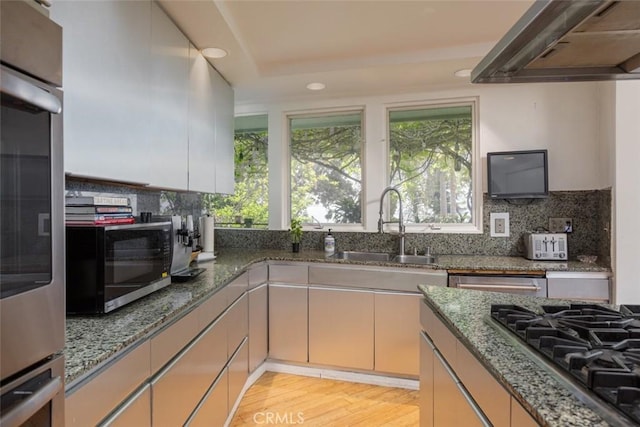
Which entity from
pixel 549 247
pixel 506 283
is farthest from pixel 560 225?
pixel 506 283

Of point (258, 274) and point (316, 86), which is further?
point (316, 86)

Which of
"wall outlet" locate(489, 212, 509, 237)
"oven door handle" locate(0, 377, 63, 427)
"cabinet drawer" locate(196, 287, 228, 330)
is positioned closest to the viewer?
"oven door handle" locate(0, 377, 63, 427)

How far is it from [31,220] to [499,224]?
2.97 metres

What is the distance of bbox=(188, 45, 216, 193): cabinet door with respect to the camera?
2.19 meters

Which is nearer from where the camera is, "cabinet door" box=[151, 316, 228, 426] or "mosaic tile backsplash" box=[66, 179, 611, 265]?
"cabinet door" box=[151, 316, 228, 426]

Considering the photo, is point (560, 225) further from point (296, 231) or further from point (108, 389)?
point (108, 389)

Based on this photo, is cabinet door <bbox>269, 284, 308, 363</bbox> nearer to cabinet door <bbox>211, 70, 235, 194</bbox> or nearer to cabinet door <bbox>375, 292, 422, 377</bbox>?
cabinet door <bbox>375, 292, 422, 377</bbox>

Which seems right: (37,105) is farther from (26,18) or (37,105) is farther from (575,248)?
(575,248)

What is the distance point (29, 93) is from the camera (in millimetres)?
583

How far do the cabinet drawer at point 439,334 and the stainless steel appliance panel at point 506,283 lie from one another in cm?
86

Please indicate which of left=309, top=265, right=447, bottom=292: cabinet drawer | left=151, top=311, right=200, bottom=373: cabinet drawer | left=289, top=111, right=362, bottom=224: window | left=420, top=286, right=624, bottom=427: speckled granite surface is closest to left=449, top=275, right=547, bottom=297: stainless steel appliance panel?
left=309, top=265, right=447, bottom=292: cabinet drawer

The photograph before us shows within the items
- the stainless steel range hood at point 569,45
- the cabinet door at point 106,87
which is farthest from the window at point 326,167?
the stainless steel range hood at point 569,45

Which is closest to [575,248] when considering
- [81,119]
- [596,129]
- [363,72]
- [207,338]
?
[596,129]

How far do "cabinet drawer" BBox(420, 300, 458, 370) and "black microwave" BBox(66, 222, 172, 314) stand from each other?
1198 mm
